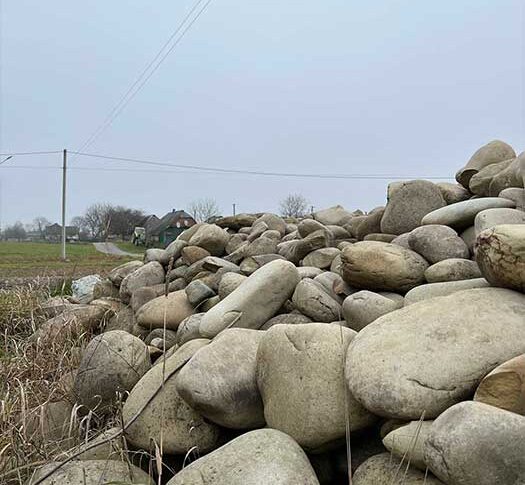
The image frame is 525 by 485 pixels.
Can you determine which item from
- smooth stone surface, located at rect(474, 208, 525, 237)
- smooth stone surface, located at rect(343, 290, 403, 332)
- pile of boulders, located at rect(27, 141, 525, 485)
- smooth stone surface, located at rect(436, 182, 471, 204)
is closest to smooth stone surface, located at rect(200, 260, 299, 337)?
pile of boulders, located at rect(27, 141, 525, 485)

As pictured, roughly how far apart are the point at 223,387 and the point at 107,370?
89 centimetres

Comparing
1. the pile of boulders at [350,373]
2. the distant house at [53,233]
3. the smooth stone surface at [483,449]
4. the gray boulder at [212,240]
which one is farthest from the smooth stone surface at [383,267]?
the distant house at [53,233]

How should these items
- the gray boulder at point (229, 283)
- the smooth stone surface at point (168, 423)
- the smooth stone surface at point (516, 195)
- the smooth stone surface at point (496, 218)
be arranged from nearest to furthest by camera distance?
1. the smooth stone surface at point (168, 423)
2. the smooth stone surface at point (496, 218)
3. the smooth stone surface at point (516, 195)
4. the gray boulder at point (229, 283)

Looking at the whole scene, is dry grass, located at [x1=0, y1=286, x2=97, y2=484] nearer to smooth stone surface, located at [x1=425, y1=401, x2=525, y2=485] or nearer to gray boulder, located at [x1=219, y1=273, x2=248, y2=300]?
gray boulder, located at [x1=219, y1=273, x2=248, y2=300]

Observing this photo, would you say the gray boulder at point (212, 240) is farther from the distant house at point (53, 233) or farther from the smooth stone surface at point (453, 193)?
the distant house at point (53, 233)

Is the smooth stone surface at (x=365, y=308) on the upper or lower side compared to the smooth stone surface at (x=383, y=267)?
lower

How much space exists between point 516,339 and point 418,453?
24.8 inches

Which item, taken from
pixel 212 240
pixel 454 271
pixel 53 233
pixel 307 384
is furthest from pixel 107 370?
pixel 53 233

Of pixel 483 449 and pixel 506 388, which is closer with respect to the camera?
pixel 483 449

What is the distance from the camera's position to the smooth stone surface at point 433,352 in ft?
6.53

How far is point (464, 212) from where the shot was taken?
3.43 meters

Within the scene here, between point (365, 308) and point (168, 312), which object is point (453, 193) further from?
point (168, 312)

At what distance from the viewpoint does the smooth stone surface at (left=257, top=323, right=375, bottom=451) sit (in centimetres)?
217

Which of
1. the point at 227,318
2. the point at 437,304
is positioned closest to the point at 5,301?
the point at 227,318
